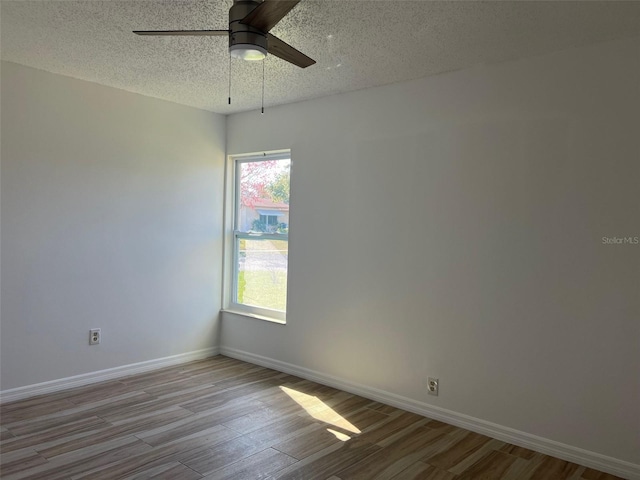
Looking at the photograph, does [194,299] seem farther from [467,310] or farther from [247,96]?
[467,310]

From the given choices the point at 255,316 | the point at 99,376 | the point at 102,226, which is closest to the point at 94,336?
the point at 99,376

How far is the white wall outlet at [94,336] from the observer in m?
3.85

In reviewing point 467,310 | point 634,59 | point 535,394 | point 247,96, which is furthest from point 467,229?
point 247,96

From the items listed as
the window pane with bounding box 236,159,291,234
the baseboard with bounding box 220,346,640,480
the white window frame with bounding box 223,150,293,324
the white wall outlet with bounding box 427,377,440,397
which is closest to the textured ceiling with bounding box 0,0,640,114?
the window pane with bounding box 236,159,291,234

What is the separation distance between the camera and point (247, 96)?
13.3ft

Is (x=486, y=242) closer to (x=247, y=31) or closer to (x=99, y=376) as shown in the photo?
(x=247, y=31)

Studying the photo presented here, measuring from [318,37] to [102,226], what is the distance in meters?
2.38

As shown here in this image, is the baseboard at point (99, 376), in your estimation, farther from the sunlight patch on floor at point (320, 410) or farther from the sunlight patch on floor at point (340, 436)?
the sunlight patch on floor at point (340, 436)

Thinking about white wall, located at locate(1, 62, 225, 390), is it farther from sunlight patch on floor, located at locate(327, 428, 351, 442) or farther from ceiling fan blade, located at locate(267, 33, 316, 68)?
ceiling fan blade, located at locate(267, 33, 316, 68)

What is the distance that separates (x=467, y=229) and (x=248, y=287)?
7.98 feet

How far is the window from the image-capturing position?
446cm

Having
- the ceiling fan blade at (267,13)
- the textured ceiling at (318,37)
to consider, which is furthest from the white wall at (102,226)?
the ceiling fan blade at (267,13)

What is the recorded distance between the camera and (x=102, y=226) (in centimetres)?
389

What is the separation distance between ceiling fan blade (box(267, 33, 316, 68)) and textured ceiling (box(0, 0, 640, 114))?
8.5 inches
